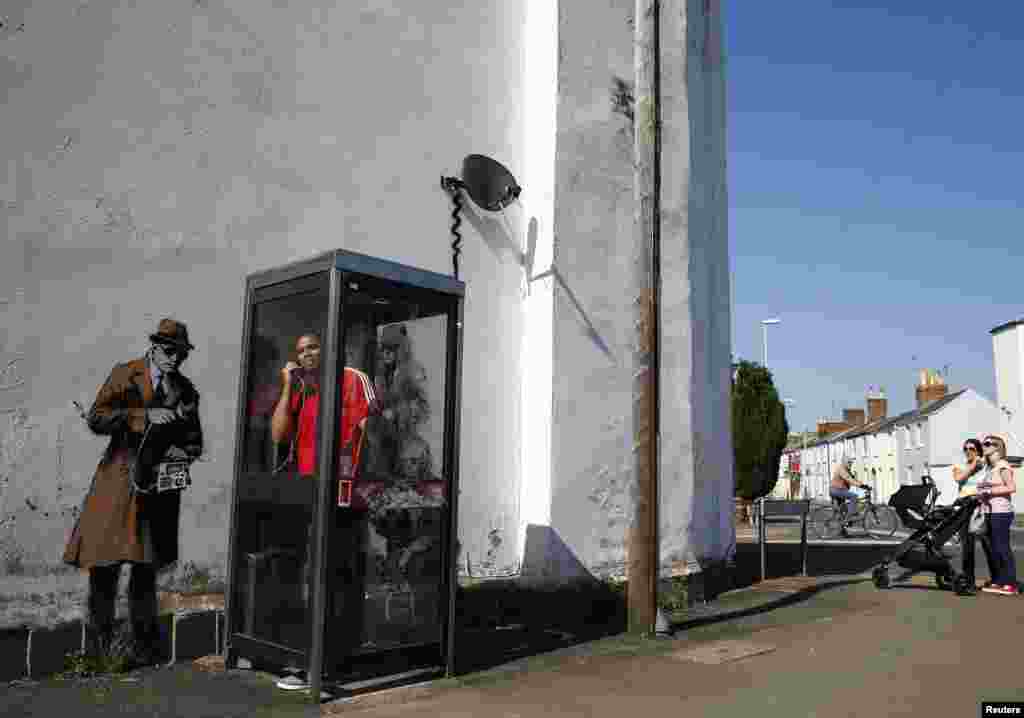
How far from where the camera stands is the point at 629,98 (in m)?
8.98

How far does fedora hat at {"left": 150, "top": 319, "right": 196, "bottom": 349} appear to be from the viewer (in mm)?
5996

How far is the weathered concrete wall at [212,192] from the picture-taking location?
552 cm

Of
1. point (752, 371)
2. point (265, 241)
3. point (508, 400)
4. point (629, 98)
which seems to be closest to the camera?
point (265, 241)

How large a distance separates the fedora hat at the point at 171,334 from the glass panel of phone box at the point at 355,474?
50cm

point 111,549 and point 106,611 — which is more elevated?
point 111,549

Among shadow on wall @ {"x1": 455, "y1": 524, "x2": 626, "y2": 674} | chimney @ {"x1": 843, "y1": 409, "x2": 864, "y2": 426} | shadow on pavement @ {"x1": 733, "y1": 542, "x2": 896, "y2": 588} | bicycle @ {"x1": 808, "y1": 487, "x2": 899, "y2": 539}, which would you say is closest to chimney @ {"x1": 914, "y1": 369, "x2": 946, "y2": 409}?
chimney @ {"x1": 843, "y1": 409, "x2": 864, "y2": 426}

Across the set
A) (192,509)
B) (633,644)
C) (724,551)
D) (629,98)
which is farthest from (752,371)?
(192,509)

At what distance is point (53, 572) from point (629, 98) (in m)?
6.52

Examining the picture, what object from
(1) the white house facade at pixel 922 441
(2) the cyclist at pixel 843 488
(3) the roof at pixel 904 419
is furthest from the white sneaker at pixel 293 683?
(3) the roof at pixel 904 419

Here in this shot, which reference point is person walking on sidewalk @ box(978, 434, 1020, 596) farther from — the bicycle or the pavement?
the bicycle

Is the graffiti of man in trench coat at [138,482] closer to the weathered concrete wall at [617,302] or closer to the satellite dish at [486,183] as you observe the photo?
the satellite dish at [486,183]

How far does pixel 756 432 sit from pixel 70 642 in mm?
23400

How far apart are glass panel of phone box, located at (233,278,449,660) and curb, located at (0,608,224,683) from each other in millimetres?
420

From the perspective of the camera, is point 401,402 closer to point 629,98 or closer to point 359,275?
point 359,275
